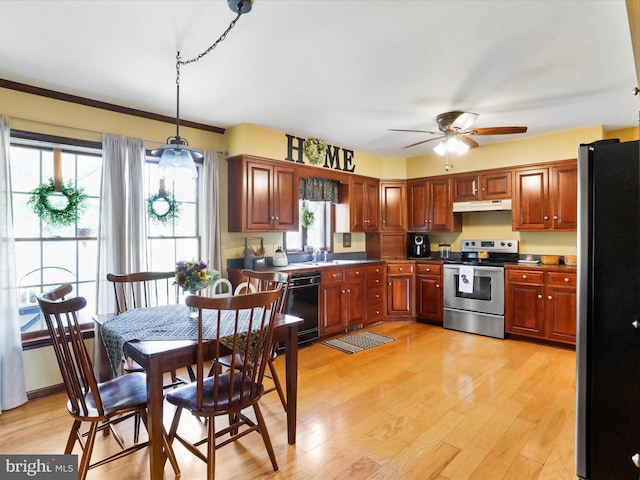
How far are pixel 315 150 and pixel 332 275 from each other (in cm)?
168

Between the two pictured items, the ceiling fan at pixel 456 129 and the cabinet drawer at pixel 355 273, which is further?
the cabinet drawer at pixel 355 273

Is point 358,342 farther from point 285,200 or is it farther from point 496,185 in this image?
point 496,185

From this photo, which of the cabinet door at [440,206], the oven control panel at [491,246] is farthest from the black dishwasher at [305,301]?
the oven control panel at [491,246]

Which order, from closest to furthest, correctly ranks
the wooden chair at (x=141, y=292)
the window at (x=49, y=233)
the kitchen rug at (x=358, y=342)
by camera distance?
the wooden chair at (x=141, y=292) → the window at (x=49, y=233) → the kitchen rug at (x=358, y=342)

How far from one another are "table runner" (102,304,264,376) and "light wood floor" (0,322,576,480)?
0.75 metres

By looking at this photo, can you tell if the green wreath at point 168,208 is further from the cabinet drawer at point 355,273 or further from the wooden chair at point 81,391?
the cabinet drawer at point 355,273

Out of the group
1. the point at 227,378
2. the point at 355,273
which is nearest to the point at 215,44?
the point at 227,378

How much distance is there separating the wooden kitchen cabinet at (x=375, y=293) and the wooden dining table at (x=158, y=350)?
292 cm

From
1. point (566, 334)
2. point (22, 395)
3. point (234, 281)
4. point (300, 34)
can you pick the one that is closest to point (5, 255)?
point (22, 395)

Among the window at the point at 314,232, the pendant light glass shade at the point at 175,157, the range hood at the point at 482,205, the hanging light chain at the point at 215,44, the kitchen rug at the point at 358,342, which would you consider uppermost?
the hanging light chain at the point at 215,44

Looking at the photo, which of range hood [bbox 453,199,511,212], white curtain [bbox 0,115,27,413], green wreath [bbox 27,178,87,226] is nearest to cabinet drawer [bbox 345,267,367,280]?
range hood [bbox 453,199,511,212]

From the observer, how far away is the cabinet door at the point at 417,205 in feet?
18.4

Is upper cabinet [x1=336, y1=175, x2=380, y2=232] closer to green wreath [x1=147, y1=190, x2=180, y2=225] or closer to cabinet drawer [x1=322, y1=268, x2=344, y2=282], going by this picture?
cabinet drawer [x1=322, y1=268, x2=344, y2=282]

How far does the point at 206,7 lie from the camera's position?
6.56 feet
